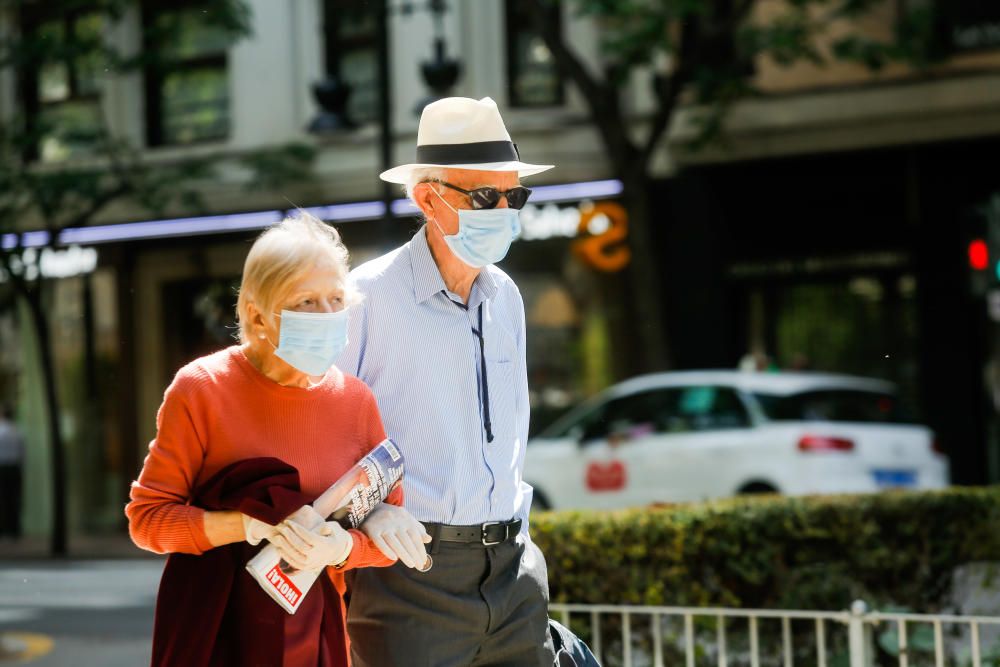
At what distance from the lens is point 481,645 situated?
10.4ft

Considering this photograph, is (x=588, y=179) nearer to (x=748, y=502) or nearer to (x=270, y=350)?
(x=748, y=502)

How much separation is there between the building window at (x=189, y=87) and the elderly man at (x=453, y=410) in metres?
15.9

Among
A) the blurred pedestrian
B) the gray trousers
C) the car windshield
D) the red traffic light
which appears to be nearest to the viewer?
the gray trousers

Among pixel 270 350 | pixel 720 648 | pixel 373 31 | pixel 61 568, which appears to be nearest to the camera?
pixel 270 350

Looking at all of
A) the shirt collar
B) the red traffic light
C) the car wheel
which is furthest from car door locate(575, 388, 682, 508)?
the shirt collar

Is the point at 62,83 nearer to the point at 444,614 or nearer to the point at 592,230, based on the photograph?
the point at 592,230

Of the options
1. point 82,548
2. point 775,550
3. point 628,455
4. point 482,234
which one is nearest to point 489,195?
point 482,234

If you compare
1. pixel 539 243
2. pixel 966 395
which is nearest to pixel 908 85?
pixel 966 395

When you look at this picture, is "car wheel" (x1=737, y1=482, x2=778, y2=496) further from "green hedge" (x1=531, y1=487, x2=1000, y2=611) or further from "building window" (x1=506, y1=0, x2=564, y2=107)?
"building window" (x1=506, y1=0, x2=564, y2=107)

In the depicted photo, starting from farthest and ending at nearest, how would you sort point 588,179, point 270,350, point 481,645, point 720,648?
1. point 588,179
2. point 720,648
3. point 481,645
4. point 270,350

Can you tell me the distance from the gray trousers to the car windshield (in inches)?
362

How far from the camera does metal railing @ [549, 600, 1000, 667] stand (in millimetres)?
4922

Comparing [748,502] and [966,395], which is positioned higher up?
[748,502]

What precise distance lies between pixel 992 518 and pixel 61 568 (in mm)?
10671
